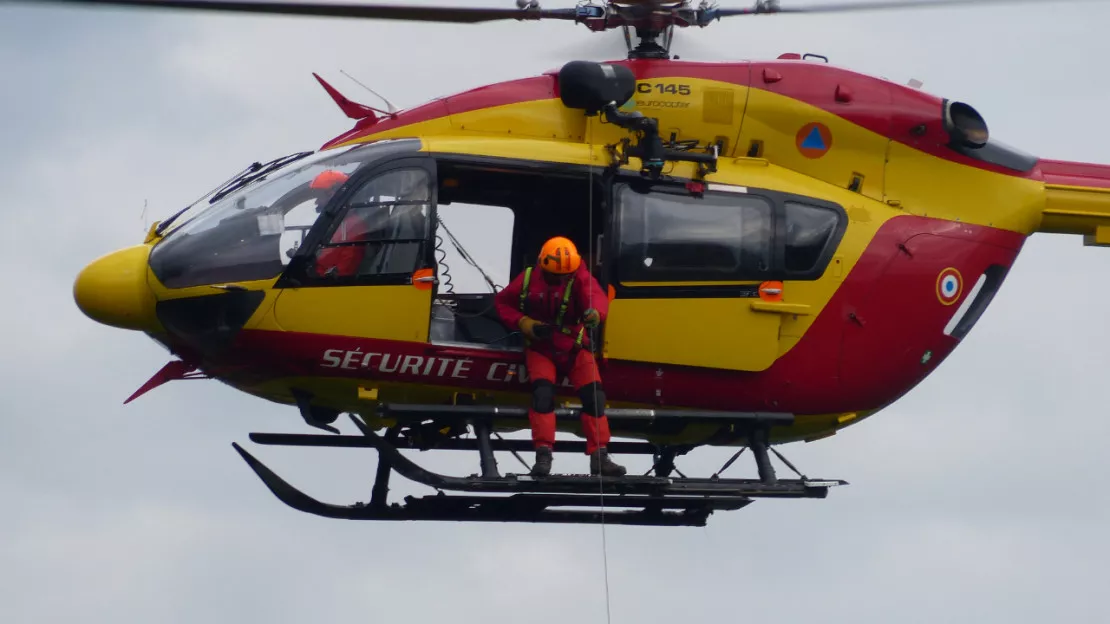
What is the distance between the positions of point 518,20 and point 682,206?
167 centimetres

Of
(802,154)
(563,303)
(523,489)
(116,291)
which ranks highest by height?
(802,154)

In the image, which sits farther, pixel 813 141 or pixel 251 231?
pixel 813 141

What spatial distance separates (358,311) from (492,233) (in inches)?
58.8

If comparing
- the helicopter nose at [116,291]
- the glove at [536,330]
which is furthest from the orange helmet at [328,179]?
the glove at [536,330]

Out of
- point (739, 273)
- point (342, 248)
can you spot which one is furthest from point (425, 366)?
point (739, 273)

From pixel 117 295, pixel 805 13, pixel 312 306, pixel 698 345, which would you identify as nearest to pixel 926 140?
pixel 805 13

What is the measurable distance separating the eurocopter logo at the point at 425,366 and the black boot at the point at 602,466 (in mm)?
581

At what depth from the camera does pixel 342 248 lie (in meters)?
13.2

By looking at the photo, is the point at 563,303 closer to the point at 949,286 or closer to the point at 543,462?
the point at 543,462

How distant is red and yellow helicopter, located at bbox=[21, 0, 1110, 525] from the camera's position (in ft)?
43.2

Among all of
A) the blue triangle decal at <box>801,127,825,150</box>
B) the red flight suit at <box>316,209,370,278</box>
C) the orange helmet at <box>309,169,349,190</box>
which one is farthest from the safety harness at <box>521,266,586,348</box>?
the blue triangle decal at <box>801,127,825,150</box>

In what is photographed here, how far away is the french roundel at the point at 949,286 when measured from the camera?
14438 mm

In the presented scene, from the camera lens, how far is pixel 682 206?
1380 cm

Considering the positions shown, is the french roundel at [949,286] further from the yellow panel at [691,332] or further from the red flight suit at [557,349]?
the red flight suit at [557,349]
